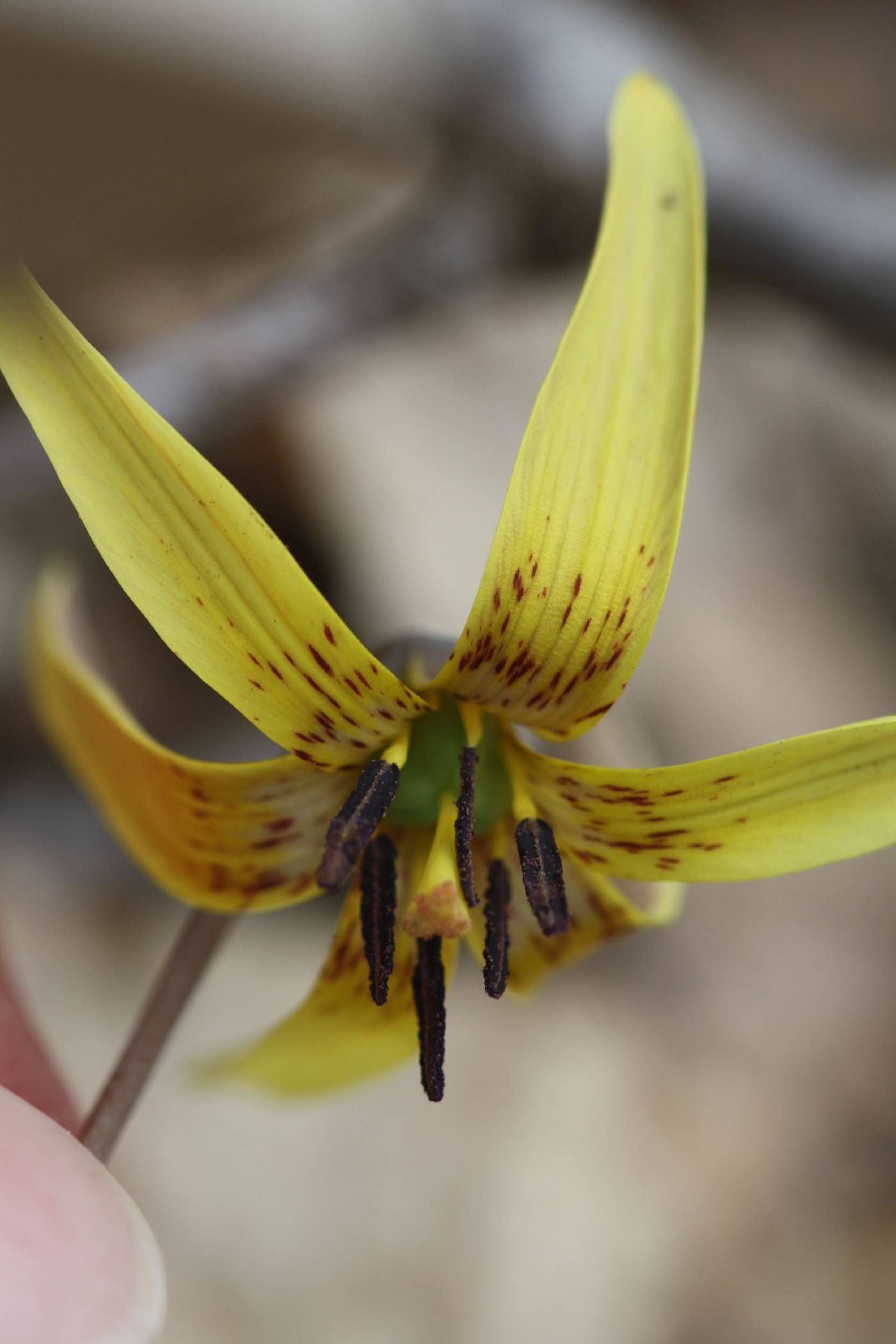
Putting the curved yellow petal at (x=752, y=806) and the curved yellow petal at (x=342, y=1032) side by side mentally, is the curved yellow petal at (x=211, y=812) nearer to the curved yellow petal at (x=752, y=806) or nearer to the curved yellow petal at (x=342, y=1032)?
the curved yellow petal at (x=342, y=1032)

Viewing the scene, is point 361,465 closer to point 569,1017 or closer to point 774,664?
point 774,664

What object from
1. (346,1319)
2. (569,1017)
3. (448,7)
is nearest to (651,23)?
(448,7)

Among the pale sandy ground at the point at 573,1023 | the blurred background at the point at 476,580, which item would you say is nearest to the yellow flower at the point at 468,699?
the blurred background at the point at 476,580

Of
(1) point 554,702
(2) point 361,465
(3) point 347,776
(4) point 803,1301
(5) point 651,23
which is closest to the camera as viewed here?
(1) point 554,702

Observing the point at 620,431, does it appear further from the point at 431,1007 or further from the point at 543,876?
the point at 431,1007

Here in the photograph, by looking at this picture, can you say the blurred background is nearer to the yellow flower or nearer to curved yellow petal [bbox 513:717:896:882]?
the yellow flower

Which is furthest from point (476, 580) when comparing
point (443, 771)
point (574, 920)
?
point (443, 771)
